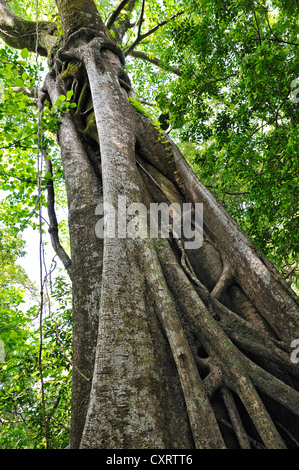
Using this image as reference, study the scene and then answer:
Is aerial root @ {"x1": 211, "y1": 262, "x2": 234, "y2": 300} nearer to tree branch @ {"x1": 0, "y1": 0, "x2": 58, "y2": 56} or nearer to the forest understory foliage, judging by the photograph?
the forest understory foliage

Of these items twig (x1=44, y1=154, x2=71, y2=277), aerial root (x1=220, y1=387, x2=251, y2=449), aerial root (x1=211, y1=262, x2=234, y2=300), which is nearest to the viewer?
aerial root (x1=220, y1=387, x2=251, y2=449)

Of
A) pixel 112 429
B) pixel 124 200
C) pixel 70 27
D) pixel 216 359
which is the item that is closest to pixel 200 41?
pixel 70 27

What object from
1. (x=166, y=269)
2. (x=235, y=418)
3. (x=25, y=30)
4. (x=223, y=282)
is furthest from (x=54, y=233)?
(x=25, y=30)

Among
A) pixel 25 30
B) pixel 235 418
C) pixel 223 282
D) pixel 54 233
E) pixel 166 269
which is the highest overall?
pixel 25 30

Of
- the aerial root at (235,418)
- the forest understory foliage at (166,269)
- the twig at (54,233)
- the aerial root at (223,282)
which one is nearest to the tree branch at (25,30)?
the forest understory foliage at (166,269)

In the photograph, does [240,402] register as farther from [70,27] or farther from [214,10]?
[70,27]

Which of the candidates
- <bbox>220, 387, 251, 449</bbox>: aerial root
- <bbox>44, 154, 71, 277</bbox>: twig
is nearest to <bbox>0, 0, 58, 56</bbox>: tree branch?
<bbox>44, 154, 71, 277</bbox>: twig

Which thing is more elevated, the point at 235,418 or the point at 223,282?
the point at 223,282

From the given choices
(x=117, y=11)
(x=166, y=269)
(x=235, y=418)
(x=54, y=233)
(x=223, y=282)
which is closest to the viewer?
(x=235, y=418)

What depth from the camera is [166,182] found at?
130 inches

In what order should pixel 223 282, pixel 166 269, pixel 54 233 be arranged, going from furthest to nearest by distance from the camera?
pixel 54 233 → pixel 223 282 → pixel 166 269

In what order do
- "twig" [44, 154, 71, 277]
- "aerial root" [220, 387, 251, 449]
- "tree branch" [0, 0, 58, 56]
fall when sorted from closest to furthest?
"aerial root" [220, 387, 251, 449] < "twig" [44, 154, 71, 277] < "tree branch" [0, 0, 58, 56]

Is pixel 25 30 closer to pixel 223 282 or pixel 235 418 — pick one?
pixel 223 282

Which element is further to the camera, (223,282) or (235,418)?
(223,282)
